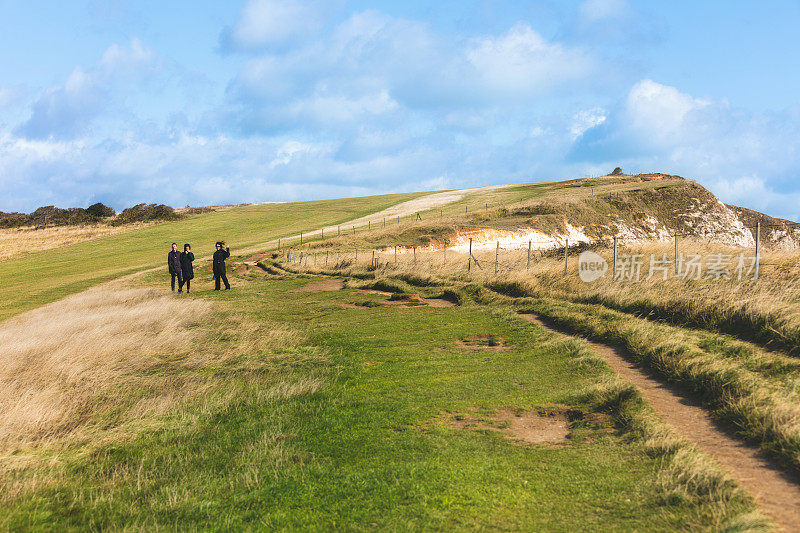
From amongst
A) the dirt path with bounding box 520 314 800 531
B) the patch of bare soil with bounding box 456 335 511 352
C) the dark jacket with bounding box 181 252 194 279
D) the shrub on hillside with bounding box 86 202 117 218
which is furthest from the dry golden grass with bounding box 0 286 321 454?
the shrub on hillside with bounding box 86 202 117 218

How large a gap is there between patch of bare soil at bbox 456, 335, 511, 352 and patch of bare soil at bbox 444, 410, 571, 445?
3.51 m

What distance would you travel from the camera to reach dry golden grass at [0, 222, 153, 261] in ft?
185

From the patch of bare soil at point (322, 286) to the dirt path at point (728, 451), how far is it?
15.2 meters

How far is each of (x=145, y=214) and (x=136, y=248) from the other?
3981 centimetres

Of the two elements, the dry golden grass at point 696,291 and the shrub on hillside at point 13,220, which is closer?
the dry golden grass at point 696,291

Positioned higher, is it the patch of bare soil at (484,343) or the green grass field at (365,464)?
the patch of bare soil at (484,343)

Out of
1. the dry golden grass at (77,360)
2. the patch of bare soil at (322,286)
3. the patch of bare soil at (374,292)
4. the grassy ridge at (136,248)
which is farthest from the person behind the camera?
the grassy ridge at (136,248)

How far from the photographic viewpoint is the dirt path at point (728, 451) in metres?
4.47

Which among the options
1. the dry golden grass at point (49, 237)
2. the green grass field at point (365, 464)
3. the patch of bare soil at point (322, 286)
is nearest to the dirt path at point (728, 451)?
the green grass field at point (365, 464)

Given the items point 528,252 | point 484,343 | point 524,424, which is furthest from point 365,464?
point 528,252

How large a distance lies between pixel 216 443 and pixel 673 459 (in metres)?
5.35

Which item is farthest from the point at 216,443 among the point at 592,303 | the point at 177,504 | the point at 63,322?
the point at 592,303

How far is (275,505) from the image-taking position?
15.7ft

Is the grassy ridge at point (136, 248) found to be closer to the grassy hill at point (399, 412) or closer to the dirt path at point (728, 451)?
the grassy hill at point (399, 412)
